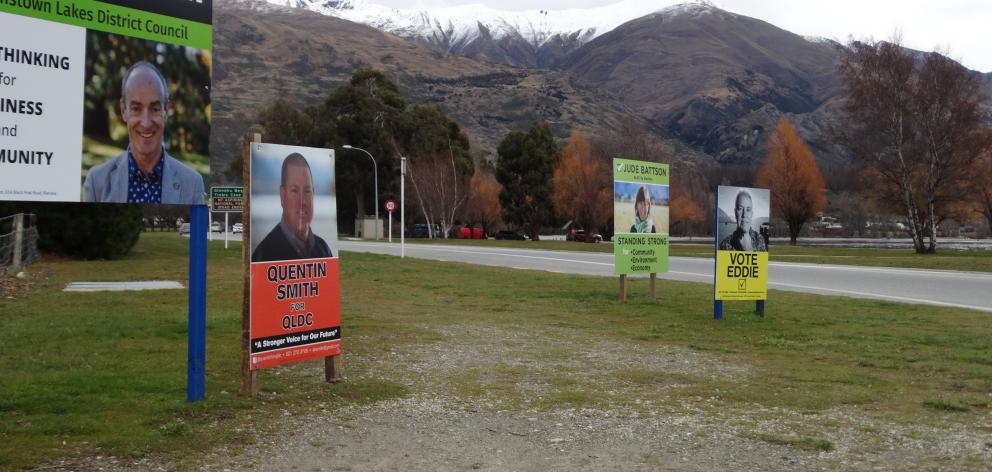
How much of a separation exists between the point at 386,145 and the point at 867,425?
223 ft

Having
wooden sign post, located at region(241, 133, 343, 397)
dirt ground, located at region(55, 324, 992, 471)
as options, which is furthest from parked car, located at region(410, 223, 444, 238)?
dirt ground, located at region(55, 324, 992, 471)

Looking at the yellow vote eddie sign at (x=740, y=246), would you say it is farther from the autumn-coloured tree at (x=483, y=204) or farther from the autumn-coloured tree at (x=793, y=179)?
the autumn-coloured tree at (x=483, y=204)

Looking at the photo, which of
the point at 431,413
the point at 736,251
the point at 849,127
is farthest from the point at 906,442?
the point at 849,127

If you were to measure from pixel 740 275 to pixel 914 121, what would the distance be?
37221mm

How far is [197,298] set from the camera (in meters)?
6.12

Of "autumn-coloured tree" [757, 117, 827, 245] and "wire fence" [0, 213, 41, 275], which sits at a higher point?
"autumn-coloured tree" [757, 117, 827, 245]

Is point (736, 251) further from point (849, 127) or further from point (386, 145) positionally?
point (386, 145)

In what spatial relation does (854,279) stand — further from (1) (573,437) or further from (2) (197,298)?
(2) (197,298)

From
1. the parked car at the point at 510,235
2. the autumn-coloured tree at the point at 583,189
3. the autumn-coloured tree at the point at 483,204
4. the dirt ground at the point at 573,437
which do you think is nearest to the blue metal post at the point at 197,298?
the dirt ground at the point at 573,437

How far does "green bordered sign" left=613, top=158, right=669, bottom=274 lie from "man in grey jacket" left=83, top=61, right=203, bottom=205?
10090 mm

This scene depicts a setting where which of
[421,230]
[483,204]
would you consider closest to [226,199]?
[483,204]

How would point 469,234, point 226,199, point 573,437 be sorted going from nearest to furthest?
point 573,437 → point 226,199 → point 469,234

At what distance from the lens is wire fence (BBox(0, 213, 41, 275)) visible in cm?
1947

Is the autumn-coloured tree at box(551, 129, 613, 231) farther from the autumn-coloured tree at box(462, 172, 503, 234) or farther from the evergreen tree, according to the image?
the autumn-coloured tree at box(462, 172, 503, 234)
